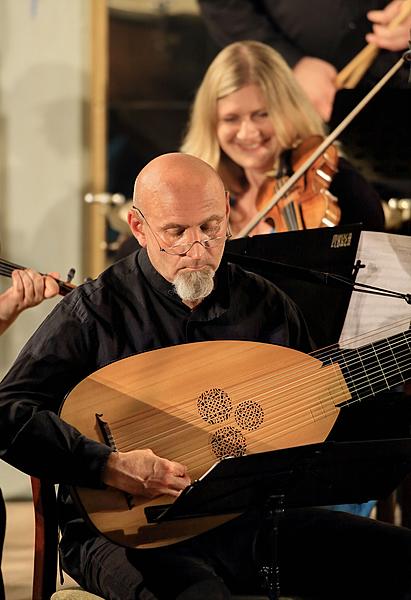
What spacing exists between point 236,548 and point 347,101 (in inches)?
65.9

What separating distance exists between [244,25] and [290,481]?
8.57 feet

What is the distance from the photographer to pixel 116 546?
7.18 ft

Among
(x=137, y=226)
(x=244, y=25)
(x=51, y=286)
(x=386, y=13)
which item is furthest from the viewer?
(x=244, y=25)

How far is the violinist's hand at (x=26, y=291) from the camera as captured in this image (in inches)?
110

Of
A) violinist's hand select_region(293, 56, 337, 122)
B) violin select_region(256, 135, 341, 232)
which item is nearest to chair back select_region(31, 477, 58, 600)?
violin select_region(256, 135, 341, 232)

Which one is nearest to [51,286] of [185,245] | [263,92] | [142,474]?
[185,245]

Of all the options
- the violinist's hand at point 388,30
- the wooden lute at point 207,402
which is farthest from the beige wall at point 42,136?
the wooden lute at point 207,402

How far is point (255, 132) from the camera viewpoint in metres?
3.92

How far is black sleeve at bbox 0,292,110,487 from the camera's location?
6.88ft

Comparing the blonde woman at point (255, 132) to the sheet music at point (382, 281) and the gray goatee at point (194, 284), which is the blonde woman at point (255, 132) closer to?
the sheet music at point (382, 281)

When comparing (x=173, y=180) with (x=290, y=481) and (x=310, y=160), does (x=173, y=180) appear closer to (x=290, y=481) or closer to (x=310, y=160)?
(x=290, y=481)

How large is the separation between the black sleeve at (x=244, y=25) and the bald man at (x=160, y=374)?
77.7 inches

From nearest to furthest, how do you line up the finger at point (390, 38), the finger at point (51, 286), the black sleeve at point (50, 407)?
the black sleeve at point (50, 407), the finger at point (51, 286), the finger at point (390, 38)

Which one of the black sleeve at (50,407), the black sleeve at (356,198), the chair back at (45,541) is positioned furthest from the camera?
the black sleeve at (356,198)
